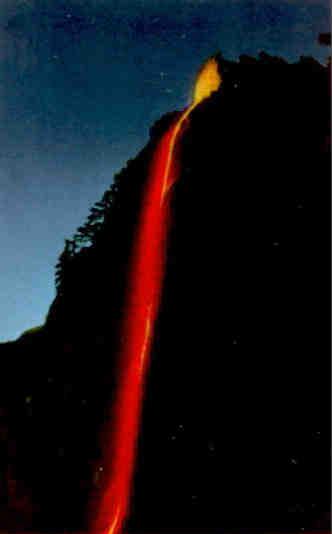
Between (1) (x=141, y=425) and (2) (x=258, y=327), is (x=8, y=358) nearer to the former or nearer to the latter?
(1) (x=141, y=425)

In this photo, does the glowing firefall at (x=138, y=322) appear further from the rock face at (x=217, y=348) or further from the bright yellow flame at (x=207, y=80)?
the bright yellow flame at (x=207, y=80)

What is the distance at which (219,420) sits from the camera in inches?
273

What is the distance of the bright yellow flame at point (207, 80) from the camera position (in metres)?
9.94

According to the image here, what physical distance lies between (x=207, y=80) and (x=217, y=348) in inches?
229

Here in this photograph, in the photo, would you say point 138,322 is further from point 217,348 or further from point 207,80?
point 207,80

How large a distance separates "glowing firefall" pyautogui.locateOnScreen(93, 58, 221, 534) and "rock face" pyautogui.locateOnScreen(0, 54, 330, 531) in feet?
0.64

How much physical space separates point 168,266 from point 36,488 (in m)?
3.82

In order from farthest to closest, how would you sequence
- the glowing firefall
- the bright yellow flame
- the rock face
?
1. the bright yellow flame
2. the glowing firefall
3. the rock face

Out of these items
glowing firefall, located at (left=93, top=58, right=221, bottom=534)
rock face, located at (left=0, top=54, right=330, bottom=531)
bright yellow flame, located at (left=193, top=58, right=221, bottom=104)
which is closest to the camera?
rock face, located at (left=0, top=54, right=330, bottom=531)

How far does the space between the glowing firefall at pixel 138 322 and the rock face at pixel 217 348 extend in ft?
0.64

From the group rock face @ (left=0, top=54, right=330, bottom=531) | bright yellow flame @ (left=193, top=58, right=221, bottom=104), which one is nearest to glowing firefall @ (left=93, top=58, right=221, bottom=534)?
rock face @ (left=0, top=54, right=330, bottom=531)

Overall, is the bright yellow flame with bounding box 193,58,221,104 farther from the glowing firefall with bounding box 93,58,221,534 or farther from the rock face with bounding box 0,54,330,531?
the glowing firefall with bounding box 93,58,221,534

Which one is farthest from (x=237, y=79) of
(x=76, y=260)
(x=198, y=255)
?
(x=76, y=260)

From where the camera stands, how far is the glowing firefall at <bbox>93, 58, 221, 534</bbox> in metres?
7.00
